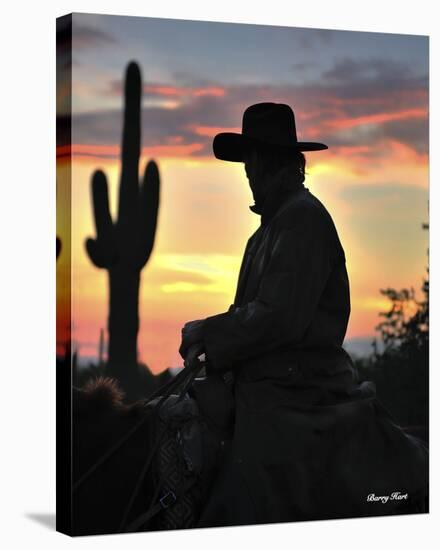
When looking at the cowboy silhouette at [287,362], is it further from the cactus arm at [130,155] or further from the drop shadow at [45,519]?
the drop shadow at [45,519]

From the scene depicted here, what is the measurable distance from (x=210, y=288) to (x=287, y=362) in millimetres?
659

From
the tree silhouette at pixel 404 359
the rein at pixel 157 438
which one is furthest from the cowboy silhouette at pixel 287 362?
the tree silhouette at pixel 404 359

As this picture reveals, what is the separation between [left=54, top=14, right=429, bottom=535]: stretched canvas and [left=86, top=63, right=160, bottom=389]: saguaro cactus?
12 millimetres

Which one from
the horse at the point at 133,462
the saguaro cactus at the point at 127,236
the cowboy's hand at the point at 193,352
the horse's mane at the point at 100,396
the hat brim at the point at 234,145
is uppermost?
the hat brim at the point at 234,145

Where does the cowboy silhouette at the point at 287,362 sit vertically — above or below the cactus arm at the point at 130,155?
below

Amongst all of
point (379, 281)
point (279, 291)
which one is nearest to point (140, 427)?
point (279, 291)

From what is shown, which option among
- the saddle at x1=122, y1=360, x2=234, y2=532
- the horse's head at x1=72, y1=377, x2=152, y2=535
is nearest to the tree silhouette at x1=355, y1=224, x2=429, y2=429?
the saddle at x1=122, y1=360, x2=234, y2=532

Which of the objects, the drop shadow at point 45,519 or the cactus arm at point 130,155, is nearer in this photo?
the cactus arm at point 130,155

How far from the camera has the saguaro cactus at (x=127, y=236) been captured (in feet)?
35.7

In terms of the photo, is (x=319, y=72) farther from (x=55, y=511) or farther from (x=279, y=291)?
(x=55, y=511)

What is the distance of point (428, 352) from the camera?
1198 cm

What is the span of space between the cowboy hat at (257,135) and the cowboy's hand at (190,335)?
1046mm

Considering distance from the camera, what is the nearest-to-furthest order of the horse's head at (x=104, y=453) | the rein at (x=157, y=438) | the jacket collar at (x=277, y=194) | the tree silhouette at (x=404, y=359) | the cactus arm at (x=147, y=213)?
1. the horse's head at (x=104, y=453)
2. the rein at (x=157, y=438)
3. the cactus arm at (x=147, y=213)
4. the jacket collar at (x=277, y=194)
5. the tree silhouette at (x=404, y=359)

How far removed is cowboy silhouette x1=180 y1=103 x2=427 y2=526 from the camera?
1095 cm
